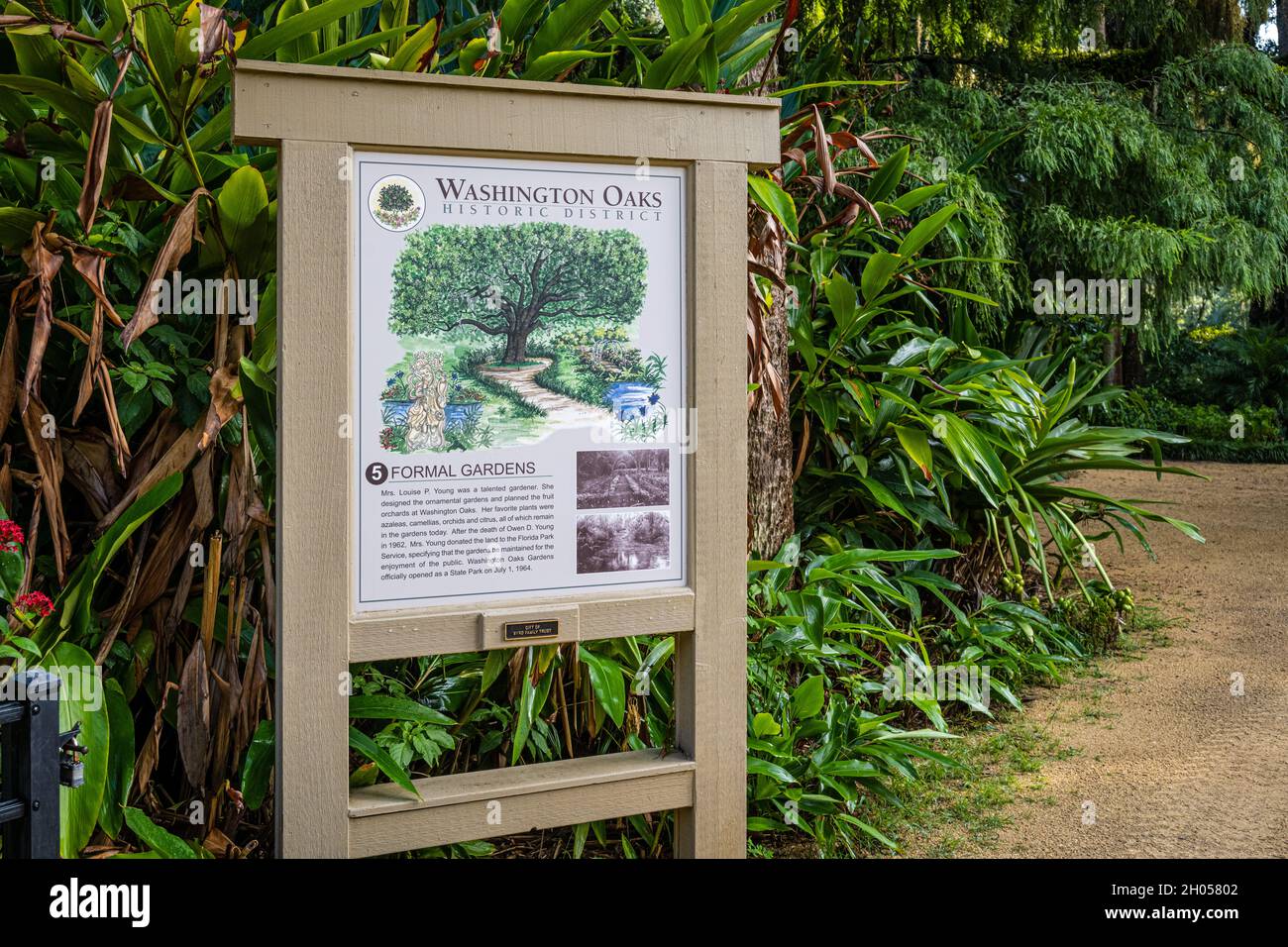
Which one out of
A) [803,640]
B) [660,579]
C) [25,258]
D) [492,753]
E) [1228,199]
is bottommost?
[492,753]

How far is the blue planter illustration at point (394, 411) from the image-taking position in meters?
2.15

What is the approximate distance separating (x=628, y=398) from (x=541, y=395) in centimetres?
18

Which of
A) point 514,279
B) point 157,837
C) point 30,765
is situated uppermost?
point 514,279

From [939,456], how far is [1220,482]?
587 cm

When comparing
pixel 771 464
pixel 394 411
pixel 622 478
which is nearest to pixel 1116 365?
pixel 771 464

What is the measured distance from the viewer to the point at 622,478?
2.32 metres

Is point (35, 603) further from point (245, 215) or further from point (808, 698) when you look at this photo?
point (808, 698)

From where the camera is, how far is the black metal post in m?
1.58

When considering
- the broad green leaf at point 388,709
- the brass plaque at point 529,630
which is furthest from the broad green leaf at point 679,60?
the broad green leaf at point 388,709

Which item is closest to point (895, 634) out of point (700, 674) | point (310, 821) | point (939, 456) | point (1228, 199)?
point (700, 674)

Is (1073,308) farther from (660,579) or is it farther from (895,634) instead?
(660,579)

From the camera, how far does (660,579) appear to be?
7.76ft

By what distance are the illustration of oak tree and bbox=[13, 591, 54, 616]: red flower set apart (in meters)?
0.88

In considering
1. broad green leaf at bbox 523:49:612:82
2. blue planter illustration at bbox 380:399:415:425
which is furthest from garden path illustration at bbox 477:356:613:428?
broad green leaf at bbox 523:49:612:82
